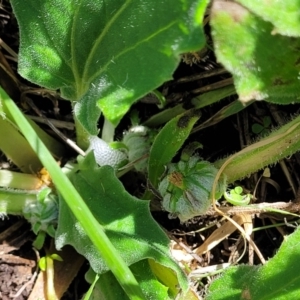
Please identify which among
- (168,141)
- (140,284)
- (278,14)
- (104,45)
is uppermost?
(278,14)

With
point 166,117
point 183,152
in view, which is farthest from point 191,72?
point 183,152

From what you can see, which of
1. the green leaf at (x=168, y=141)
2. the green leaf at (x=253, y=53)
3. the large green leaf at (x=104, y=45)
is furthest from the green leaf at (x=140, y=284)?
the green leaf at (x=253, y=53)

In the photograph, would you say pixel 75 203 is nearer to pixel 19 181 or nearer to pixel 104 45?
pixel 104 45

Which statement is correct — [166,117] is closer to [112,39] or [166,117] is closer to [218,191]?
[218,191]

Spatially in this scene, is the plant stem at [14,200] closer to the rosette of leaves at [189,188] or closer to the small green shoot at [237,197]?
the rosette of leaves at [189,188]

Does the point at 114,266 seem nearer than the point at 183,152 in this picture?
Yes

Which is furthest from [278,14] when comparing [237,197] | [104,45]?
[237,197]

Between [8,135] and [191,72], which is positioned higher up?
[191,72]
